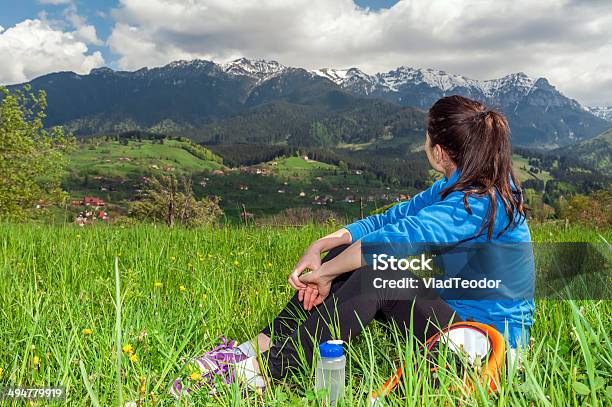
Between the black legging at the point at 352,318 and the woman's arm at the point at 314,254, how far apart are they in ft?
1.31

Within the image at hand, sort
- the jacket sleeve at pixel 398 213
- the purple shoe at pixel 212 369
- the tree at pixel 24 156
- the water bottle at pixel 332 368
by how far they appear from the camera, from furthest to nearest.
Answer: the tree at pixel 24 156, the jacket sleeve at pixel 398 213, the purple shoe at pixel 212 369, the water bottle at pixel 332 368

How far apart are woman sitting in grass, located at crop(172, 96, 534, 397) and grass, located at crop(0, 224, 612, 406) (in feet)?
0.52

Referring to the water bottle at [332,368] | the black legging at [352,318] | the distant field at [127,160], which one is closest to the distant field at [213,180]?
the distant field at [127,160]

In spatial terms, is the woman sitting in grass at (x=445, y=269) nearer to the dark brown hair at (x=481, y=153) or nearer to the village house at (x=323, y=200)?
the dark brown hair at (x=481, y=153)

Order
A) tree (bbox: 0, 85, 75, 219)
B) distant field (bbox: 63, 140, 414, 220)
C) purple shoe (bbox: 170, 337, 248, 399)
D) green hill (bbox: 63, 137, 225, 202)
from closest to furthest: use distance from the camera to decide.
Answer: purple shoe (bbox: 170, 337, 248, 399), tree (bbox: 0, 85, 75, 219), green hill (bbox: 63, 137, 225, 202), distant field (bbox: 63, 140, 414, 220)

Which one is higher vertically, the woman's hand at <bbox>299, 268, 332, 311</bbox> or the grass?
the woman's hand at <bbox>299, 268, 332, 311</bbox>

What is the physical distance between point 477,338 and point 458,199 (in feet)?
2.30

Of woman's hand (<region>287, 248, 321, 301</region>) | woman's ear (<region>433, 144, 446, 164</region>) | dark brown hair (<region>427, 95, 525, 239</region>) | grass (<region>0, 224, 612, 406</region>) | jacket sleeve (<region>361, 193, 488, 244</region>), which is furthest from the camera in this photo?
woman's hand (<region>287, 248, 321, 301</region>)

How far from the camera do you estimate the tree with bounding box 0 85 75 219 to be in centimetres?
2948

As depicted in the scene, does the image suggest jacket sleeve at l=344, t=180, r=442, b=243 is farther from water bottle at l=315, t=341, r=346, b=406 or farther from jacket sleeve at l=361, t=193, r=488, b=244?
water bottle at l=315, t=341, r=346, b=406

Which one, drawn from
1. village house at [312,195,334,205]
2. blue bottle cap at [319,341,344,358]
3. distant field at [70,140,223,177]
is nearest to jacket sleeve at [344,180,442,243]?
blue bottle cap at [319,341,344,358]

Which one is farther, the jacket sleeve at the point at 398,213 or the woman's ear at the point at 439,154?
the jacket sleeve at the point at 398,213

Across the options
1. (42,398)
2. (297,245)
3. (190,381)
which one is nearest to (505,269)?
(190,381)

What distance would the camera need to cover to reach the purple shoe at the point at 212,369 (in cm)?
240
